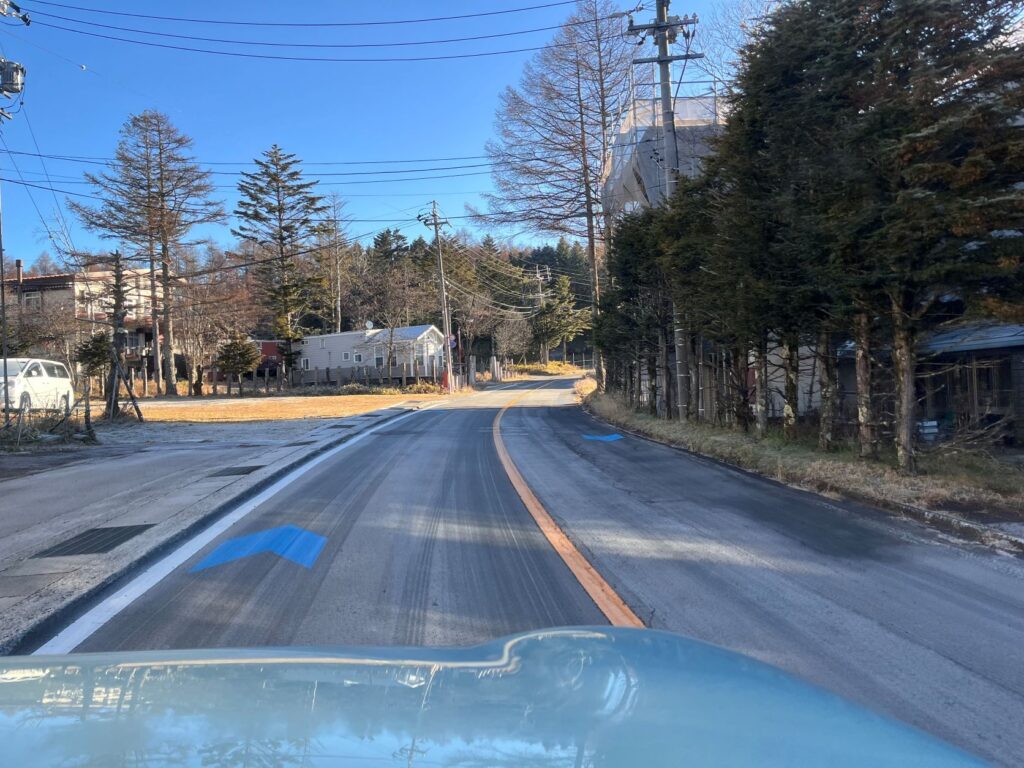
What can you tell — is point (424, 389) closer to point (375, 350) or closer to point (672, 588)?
point (375, 350)

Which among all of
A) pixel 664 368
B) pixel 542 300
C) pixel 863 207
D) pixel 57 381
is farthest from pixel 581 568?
pixel 542 300

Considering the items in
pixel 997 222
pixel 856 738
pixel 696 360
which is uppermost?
pixel 997 222

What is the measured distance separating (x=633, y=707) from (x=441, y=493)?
7225 millimetres

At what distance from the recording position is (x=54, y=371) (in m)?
23.5

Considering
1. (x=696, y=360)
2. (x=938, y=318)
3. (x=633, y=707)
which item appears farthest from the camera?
(x=696, y=360)

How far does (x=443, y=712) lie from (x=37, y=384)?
23.7 meters

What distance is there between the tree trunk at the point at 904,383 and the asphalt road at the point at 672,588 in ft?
4.41

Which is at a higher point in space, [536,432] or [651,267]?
[651,267]

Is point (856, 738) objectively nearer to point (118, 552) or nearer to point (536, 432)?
point (118, 552)

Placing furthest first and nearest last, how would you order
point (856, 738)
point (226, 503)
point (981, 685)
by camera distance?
point (226, 503)
point (981, 685)
point (856, 738)

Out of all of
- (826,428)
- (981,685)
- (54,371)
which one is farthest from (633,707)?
(54,371)

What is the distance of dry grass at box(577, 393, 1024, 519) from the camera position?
780 cm

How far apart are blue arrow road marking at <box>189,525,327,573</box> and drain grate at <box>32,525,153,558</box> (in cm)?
100

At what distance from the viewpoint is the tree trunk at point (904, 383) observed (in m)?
9.03
